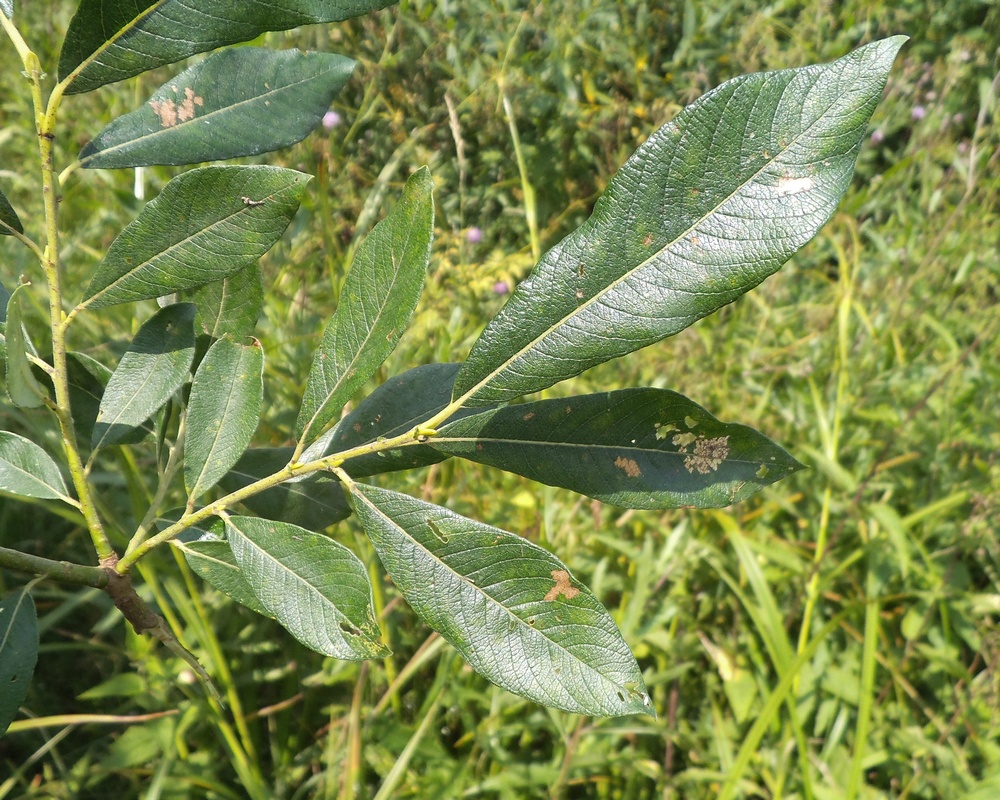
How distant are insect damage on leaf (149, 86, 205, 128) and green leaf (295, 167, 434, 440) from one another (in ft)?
0.48

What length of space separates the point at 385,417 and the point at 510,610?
170mm

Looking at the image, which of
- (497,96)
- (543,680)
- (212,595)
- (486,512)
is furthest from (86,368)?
(497,96)

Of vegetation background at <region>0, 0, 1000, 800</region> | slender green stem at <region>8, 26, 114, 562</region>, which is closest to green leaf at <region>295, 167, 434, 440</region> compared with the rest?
slender green stem at <region>8, 26, 114, 562</region>

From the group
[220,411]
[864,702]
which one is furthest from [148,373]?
[864,702]

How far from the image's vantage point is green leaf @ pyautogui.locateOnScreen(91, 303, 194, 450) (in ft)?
1.93

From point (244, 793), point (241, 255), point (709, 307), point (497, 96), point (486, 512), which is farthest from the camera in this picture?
point (497, 96)

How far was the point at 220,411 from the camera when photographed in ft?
1.86

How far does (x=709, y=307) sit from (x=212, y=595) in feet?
4.45

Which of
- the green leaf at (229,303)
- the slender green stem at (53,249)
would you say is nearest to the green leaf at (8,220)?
the slender green stem at (53,249)

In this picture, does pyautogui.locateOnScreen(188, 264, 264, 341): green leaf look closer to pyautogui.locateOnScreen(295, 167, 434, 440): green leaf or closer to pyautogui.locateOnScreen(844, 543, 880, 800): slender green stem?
pyautogui.locateOnScreen(295, 167, 434, 440): green leaf

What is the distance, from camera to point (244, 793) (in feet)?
4.72

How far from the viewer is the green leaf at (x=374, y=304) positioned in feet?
1.59

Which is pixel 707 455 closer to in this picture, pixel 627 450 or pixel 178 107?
pixel 627 450

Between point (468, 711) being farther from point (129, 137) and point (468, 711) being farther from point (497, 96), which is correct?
point (497, 96)
